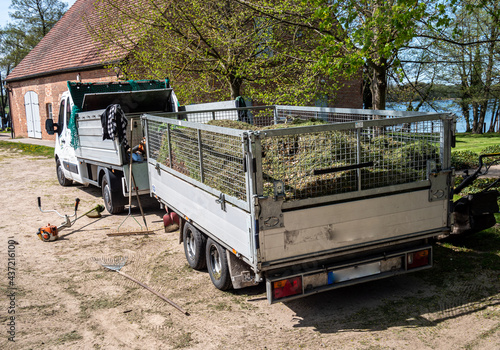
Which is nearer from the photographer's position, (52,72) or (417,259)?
(417,259)

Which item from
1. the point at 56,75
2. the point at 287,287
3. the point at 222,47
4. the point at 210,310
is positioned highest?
the point at 56,75

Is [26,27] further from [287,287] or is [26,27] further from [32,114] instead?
[287,287]

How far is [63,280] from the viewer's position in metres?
6.16

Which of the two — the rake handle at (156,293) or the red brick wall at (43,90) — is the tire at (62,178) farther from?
the red brick wall at (43,90)

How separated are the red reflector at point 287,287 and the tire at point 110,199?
19.4ft

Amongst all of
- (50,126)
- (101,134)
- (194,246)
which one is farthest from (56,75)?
(194,246)

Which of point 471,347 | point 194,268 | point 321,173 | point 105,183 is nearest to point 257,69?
point 105,183

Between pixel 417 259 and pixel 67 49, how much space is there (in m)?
25.0

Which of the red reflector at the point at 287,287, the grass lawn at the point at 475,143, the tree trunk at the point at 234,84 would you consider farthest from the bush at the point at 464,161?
the red reflector at the point at 287,287

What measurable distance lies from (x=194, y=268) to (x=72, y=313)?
1.69 meters

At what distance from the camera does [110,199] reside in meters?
9.45

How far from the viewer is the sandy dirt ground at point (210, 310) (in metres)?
4.30

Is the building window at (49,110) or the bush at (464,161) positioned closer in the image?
the bush at (464,161)

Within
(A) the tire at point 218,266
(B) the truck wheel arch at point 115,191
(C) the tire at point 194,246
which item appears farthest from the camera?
(B) the truck wheel arch at point 115,191
